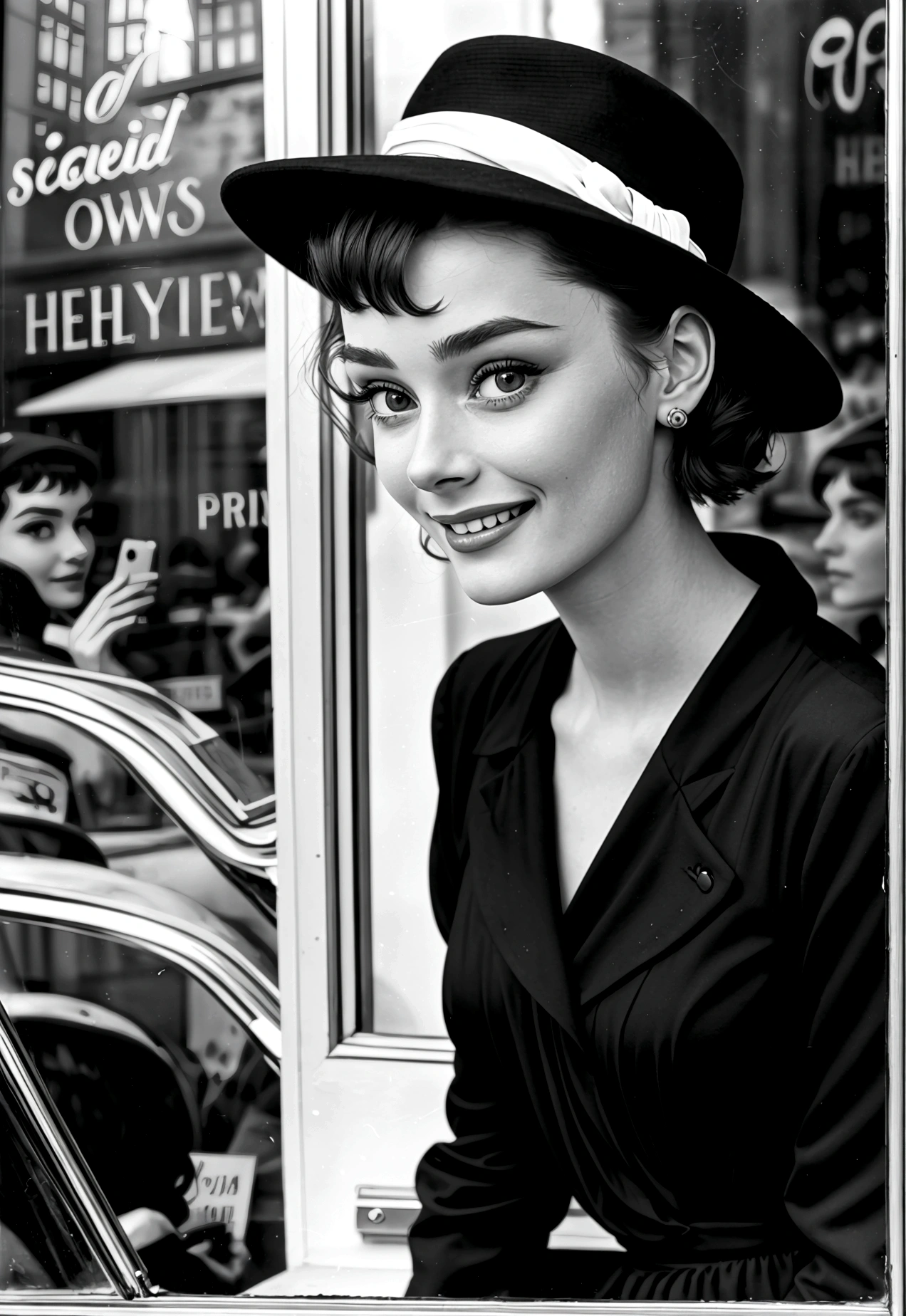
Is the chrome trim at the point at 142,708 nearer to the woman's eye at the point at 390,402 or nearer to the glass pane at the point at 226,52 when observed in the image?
the woman's eye at the point at 390,402

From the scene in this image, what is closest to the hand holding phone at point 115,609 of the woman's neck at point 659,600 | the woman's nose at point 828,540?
the woman's neck at point 659,600

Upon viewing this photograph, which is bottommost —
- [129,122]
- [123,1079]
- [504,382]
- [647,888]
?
[123,1079]

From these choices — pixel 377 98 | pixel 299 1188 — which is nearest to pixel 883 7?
pixel 377 98

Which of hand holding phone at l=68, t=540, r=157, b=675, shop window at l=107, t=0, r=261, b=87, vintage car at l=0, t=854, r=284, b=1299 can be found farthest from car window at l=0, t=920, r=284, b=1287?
shop window at l=107, t=0, r=261, b=87

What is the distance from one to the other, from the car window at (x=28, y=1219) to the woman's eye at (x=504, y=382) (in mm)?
987

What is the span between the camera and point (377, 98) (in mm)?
1362

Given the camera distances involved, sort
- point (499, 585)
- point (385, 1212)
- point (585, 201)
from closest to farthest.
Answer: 1. point (585, 201)
2. point (499, 585)
3. point (385, 1212)

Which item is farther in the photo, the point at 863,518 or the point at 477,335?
the point at 863,518

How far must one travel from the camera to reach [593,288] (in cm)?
122

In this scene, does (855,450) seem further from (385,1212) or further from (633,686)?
(385,1212)

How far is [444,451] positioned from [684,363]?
266 mm

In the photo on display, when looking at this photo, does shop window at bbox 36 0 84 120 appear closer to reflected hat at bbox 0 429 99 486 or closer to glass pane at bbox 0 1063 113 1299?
reflected hat at bbox 0 429 99 486

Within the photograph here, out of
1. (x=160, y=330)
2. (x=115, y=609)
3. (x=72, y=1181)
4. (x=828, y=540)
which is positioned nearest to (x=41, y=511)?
(x=115, y=609)

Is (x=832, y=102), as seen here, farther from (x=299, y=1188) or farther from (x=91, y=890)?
(x=299, y=1188)
